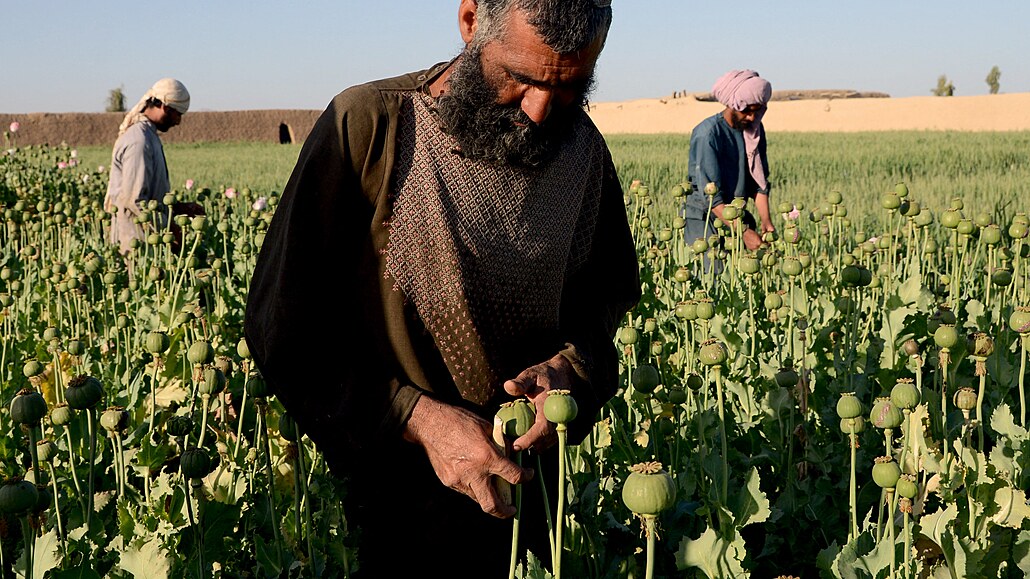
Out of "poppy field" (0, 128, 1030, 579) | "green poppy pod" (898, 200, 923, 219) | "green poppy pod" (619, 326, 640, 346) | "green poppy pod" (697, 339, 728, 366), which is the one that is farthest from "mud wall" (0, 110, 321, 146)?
"green poppy pod" (697, 339, 728, 366)

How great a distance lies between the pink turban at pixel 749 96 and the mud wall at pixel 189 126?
27.0m

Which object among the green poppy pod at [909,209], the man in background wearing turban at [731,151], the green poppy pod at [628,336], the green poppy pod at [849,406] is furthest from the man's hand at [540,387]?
the man in background wearing turban at [731,151]

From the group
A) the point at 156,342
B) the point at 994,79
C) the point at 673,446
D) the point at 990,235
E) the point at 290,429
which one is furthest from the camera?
the point at 994,79

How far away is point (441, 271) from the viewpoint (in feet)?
5.35

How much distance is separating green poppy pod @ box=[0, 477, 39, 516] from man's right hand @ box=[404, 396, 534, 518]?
22.0 inches

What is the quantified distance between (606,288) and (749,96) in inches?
143

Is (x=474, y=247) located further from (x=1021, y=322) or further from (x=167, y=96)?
(x=167, y=96)

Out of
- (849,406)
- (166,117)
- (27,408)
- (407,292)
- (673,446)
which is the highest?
(166,117)

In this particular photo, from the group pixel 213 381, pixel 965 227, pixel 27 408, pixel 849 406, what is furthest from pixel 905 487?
pixel 965 227

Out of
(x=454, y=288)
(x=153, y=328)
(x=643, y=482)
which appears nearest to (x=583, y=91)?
(x=454, y=288)

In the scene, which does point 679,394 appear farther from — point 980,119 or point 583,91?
point 980,119

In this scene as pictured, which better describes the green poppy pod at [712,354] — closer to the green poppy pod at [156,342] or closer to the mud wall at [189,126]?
the green poppy pod at [156,342]

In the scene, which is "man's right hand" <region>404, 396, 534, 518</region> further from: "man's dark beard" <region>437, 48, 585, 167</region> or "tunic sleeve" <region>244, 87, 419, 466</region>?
"man's dark beard" <region>437, 48, 585, 167</region>

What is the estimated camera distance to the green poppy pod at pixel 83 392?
1.67m
